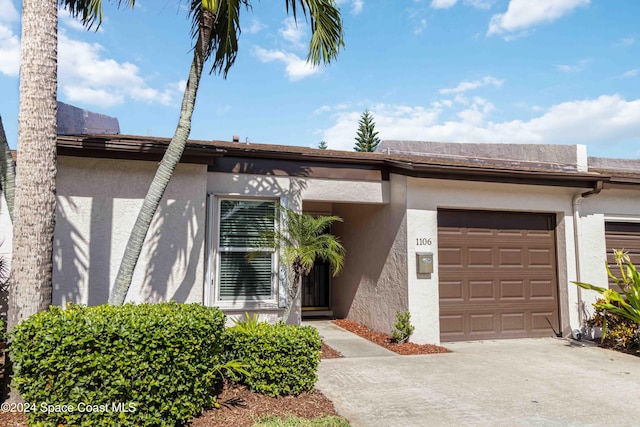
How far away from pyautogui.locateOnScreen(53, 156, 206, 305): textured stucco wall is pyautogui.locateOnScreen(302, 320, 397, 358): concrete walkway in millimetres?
2732

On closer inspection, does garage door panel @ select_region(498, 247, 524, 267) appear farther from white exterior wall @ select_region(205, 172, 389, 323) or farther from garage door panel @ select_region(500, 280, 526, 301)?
white exterior wall @ select_region(205, 172, 389, 323)

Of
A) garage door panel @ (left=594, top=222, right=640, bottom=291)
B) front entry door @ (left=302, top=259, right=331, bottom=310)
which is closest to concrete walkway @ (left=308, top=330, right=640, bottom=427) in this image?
garage door panel @ (left=594, top=222, right=640, bottom=291)

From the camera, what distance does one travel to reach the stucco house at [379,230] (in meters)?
6.64

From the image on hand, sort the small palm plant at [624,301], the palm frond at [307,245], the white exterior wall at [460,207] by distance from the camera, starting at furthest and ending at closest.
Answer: the white exterior wall at [460,207] → the small palm plant at [624,301] → the palm frond at [307,245]

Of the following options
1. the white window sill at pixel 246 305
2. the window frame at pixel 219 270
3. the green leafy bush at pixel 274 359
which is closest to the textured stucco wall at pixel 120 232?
the window frame at pixel 219 270

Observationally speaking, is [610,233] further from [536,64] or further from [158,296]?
[158,296]

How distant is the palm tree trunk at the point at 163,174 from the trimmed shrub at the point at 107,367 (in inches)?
40.7

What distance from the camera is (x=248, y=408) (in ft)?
14.5

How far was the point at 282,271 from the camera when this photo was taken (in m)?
7.55

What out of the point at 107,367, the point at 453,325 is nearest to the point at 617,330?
the point at 453,325

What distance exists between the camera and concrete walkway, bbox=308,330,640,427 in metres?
4.43

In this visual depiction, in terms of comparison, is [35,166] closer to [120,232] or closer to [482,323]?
[120,232]

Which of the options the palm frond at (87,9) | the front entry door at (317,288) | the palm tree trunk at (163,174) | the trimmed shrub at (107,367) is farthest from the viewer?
the front entry door at (317,288)

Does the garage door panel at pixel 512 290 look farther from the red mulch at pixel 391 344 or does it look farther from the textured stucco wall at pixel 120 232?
the textured stucco wall at pixel 120 232
